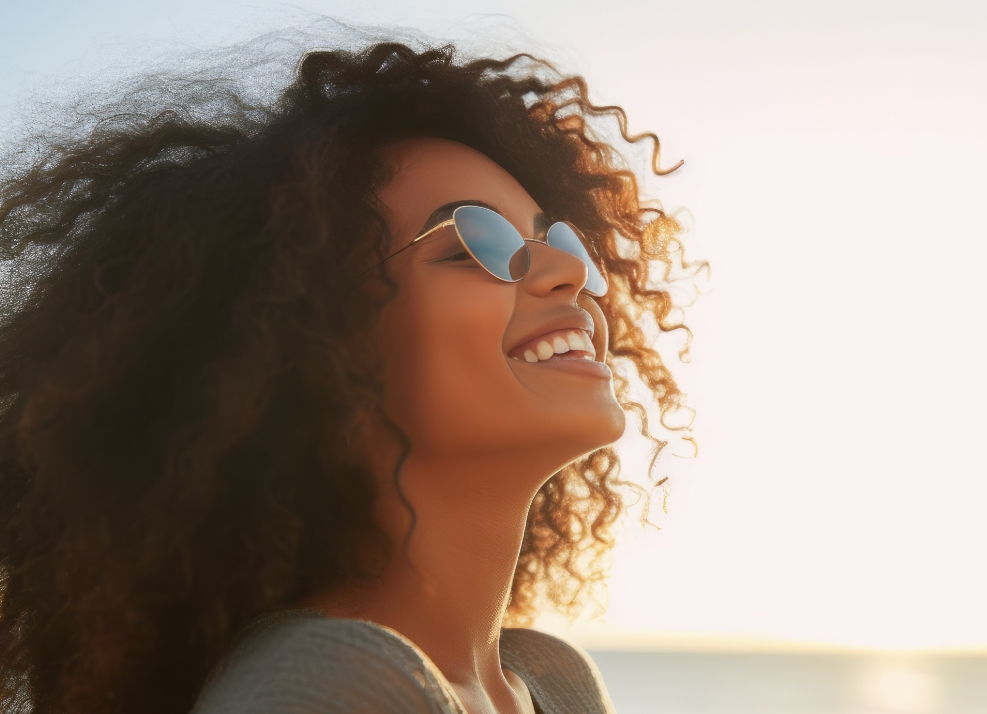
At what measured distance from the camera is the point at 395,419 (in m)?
2.16

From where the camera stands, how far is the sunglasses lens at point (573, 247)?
2488 millimetres

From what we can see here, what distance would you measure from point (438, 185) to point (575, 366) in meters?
0.62

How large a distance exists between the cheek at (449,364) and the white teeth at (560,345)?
0.15 metres

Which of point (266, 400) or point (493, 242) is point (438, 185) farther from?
point (266, 400)

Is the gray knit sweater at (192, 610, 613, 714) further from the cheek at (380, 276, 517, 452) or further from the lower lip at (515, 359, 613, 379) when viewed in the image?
the lower lip at (515, 359, 613, 379)

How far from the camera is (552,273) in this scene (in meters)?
2.29

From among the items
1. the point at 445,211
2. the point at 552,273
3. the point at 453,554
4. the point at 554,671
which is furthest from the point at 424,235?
the point at 554,671

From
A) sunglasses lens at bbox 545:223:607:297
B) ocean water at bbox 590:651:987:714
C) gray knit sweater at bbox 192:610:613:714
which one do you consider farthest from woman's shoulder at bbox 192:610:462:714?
ocean water at bbox 590:651:987:714

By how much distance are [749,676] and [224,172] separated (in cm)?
2291

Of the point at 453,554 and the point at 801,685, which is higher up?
the point at 453,554

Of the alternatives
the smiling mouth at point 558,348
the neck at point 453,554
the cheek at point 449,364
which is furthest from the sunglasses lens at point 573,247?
the neck at point 453,554

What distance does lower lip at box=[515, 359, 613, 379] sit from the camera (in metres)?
2.17

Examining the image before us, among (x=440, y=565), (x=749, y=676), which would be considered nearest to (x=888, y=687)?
(x=749, y=676)

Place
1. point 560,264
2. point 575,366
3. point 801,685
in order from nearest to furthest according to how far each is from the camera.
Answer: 1. point 575,366
2. point 560,264
3. point 801,685
